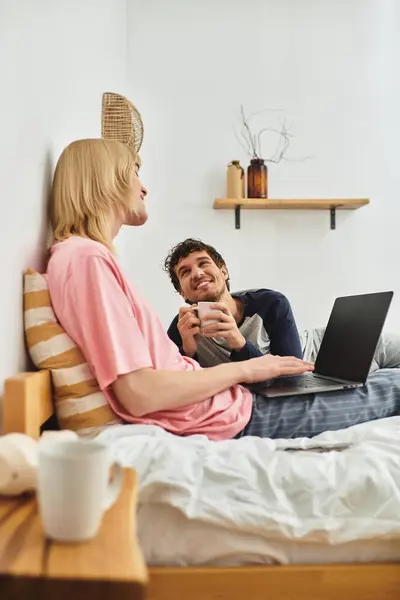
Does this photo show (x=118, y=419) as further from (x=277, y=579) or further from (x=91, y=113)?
(x=91, y=113)

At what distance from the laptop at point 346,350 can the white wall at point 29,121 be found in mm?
627

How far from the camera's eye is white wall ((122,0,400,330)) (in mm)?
3279

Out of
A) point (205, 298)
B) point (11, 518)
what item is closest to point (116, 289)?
point (11, 518)

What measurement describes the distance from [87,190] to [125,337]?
0.46 meters

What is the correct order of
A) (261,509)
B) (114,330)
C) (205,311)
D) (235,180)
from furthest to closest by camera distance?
1. (235,180)
2. (205,311)
3. (114,330)
4. (261,509)

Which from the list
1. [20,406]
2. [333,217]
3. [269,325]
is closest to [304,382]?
[269,325]

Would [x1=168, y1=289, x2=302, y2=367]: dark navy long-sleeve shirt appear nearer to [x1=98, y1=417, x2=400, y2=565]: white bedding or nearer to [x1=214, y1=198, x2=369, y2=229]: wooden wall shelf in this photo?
[x1=98, y1=417, x2=400, y2=565]: white bedding

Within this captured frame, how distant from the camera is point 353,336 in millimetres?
1614

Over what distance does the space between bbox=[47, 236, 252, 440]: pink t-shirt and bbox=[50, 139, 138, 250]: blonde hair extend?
10 cm

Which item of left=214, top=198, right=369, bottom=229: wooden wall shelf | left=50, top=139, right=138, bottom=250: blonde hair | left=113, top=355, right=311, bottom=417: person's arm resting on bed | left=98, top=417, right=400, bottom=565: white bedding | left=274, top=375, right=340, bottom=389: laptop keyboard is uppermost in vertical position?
left=214, top=198, right=369, bottom=229: wooden wall shelf

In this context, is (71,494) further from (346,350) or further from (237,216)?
(237,216)

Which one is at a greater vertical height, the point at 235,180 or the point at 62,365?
the point at 235,180

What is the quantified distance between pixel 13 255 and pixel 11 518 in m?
0.61

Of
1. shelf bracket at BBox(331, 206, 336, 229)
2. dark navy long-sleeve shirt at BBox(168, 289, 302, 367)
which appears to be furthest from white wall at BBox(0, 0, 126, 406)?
shelf bracket at BBox(331, 206, 336, 229)
